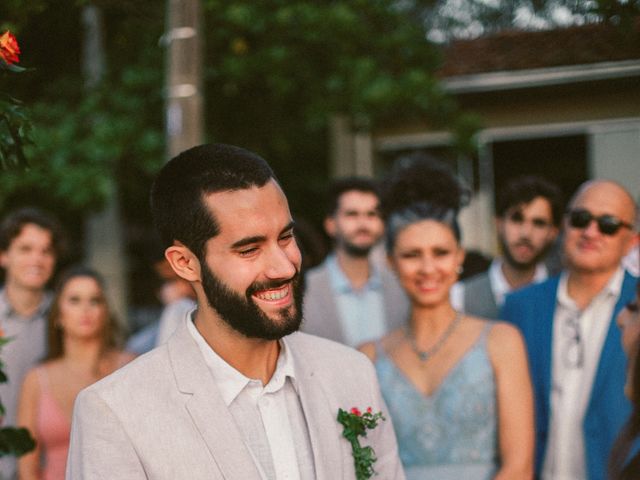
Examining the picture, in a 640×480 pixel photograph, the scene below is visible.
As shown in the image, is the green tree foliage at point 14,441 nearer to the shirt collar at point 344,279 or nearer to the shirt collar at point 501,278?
the shirt collar at point 344,279

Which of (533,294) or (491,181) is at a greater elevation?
(491,181)

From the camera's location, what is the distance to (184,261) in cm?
241

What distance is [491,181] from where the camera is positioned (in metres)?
11.8

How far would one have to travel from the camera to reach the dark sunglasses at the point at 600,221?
392cm

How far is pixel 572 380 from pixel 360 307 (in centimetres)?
172

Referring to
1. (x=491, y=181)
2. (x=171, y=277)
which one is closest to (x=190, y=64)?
(x=171, y=277)

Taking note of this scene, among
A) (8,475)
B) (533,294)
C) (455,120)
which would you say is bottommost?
(8,475)

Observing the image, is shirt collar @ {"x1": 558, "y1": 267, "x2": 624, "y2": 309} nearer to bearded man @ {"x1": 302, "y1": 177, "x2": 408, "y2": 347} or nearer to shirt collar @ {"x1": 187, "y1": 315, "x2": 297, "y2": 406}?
bearded man @ {"x1": 302, "y1": 177, "x2": 408, "y2": 347}

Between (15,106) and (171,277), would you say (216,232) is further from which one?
(171,277)

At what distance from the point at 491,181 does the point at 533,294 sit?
25.9ft

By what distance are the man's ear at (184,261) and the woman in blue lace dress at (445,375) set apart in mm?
1386

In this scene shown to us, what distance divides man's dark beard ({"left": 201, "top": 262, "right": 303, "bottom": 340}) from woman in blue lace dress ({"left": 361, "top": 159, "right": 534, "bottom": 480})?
1.31 metres

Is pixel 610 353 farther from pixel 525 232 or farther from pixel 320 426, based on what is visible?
pixel 320 426

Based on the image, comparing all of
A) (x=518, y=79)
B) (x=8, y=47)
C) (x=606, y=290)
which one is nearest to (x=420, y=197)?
(x=606, y=290)
